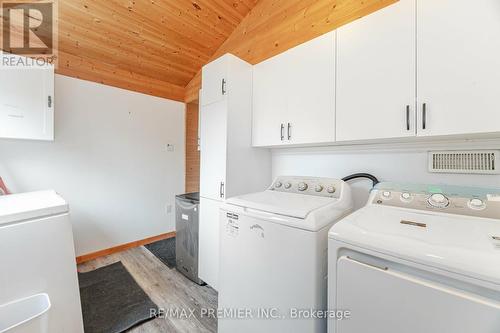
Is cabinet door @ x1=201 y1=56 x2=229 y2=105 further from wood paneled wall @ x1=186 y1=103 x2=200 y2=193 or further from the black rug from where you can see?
the black rug

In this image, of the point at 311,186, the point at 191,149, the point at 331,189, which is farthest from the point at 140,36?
the point at 331,189

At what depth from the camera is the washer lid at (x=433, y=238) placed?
23.3 inches

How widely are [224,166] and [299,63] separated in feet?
3.34

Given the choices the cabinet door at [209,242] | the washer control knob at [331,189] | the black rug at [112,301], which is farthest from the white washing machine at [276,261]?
the black rug at [112,301]

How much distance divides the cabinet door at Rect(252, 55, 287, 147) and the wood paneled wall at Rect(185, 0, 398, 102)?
0.35 metres

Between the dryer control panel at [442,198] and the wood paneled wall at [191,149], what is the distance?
9.34ft

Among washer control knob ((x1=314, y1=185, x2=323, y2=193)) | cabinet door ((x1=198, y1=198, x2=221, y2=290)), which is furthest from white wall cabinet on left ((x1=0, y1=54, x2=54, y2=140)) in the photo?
washer control knob ((x1=314, y1=185, x2=323, y2=193))

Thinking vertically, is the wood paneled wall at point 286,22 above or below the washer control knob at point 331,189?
above

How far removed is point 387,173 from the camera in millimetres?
1422

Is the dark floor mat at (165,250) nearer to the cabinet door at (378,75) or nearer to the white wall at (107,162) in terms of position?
the white wall at (107,162)

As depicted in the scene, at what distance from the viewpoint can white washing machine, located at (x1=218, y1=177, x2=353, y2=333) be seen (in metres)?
0.94

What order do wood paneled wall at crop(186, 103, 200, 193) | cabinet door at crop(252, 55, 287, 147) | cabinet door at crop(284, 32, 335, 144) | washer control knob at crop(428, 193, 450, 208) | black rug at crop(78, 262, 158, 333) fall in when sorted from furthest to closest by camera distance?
wood paneled wall at crop(186, 103, 200, 193) → cabinet door at crop(252, 55, 287, 147) → black rug at crop(78, 262, 158, 333) → cabinet door at crop(284, 32, 335, 144) → washer control knob at crop(428, 193, 450, 208)

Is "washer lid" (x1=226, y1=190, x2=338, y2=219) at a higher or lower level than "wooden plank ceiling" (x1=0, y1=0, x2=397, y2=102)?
lower

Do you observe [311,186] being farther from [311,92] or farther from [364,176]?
[311,92]
